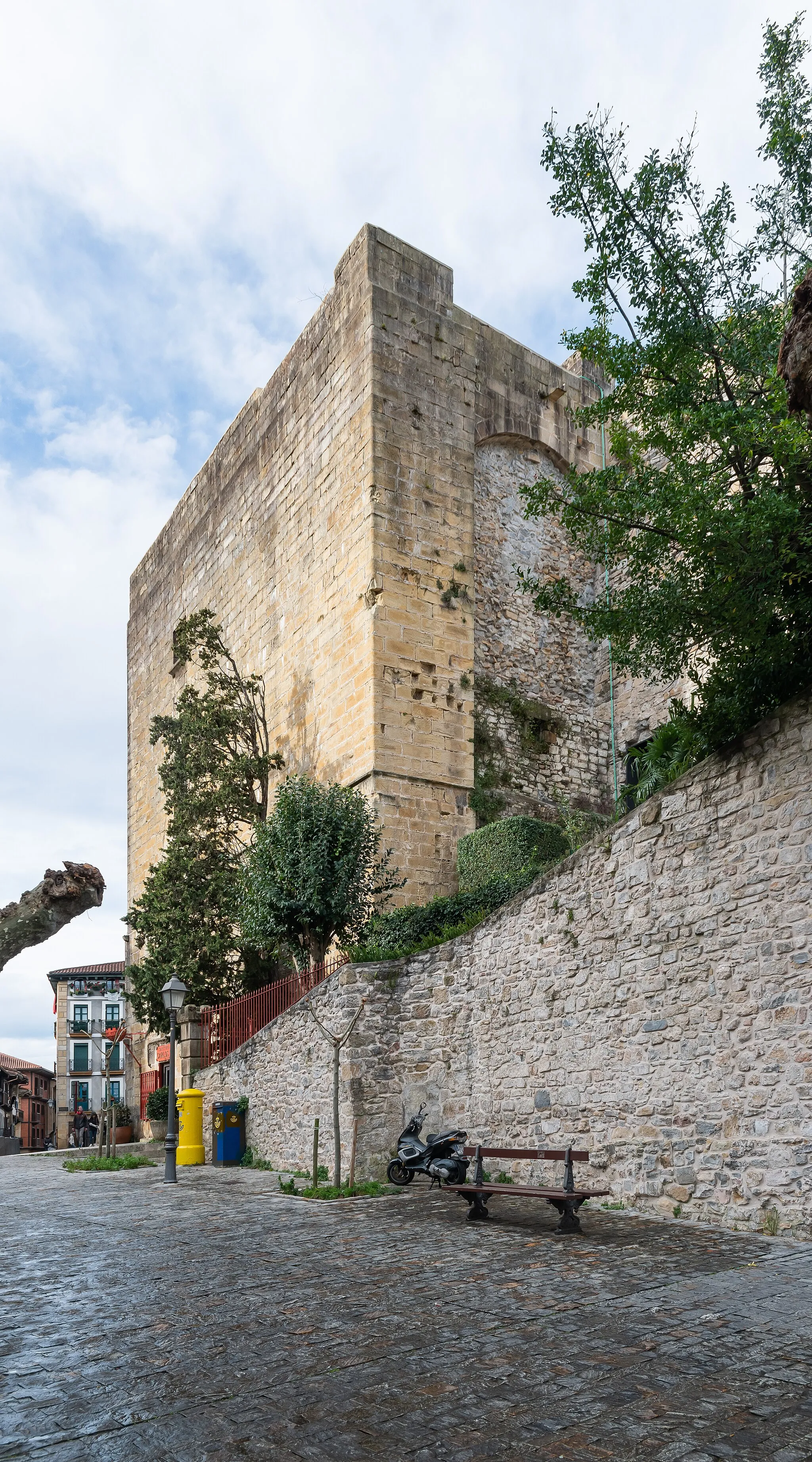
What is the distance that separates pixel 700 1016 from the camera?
7566 millimetres

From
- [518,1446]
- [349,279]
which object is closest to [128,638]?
[349,279]

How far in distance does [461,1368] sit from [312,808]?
1004cm

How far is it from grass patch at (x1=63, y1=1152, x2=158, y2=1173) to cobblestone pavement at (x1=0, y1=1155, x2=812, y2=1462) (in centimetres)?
811

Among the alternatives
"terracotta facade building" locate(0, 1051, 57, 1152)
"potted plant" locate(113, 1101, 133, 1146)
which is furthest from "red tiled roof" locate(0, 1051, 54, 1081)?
"potted plant" locate(113, 1101, 133, 1146)

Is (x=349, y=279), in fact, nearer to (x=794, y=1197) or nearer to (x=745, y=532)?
(x=745, y=532)

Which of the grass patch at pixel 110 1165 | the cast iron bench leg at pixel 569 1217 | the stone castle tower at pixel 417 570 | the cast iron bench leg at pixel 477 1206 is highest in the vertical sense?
the stone castle tower at pixel 417 570

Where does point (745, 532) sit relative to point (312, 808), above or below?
above

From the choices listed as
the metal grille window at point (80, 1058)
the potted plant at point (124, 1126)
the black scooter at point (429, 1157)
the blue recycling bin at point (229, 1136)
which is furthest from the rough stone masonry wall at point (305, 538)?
the metal grille window at point (80, 1058)

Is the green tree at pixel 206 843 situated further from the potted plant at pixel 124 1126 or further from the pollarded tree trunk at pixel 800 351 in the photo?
the pollarded tree trunk at pixel 800 351

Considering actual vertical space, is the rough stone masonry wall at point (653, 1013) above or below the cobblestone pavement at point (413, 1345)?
above

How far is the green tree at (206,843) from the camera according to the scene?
55.6 feet

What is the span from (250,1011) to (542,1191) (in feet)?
26.0

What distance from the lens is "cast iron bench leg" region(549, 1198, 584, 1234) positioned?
279 inches

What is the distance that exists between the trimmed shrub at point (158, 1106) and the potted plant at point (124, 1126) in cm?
362
